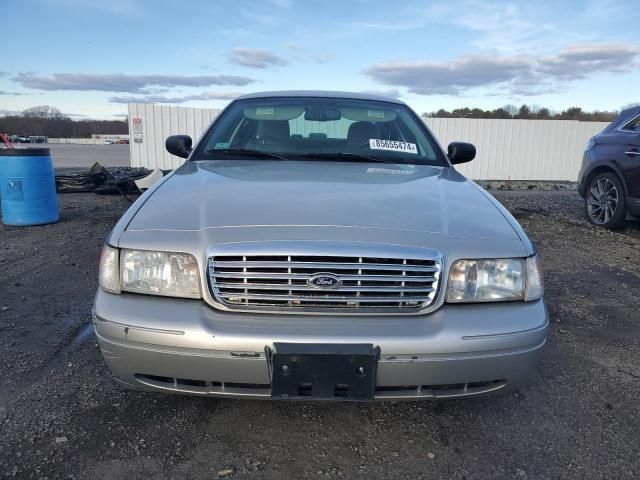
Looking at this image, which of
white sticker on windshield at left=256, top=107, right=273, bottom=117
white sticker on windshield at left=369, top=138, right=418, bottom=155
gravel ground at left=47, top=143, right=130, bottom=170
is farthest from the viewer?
gravel ground at left=47, top=143, right=130, bottom=170

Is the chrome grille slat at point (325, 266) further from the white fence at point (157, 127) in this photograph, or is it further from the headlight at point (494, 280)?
the white fence at point (157, 127)

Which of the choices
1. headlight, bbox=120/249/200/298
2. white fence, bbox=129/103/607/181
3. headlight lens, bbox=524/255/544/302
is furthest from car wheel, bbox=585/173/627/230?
white fence, bbox=129/103/607/181

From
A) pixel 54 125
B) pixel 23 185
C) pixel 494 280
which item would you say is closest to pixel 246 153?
pixel 494 280

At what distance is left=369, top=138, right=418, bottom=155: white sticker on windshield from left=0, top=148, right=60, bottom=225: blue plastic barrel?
5.24 metres

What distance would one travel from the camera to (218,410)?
2.32 meters

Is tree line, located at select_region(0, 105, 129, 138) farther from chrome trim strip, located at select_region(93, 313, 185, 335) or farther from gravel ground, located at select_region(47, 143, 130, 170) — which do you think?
chrome trim strip, located at select_region(93, 313, 185, 335)

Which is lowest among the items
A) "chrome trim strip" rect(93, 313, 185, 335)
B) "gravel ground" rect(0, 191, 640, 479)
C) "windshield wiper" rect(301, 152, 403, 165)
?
"gravel ground" rect(0, 191, 640, 479)

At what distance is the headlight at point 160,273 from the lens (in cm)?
190

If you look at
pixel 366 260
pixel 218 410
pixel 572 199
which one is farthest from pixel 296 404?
pixel 572 199

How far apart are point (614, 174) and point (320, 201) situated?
595cm

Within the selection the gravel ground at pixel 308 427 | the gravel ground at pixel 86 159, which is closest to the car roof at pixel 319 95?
the gravel ground at pixel 308 427

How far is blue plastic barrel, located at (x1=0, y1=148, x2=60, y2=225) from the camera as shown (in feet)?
21.1

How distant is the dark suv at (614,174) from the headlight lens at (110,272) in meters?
6.25

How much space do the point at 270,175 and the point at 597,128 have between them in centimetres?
1881
